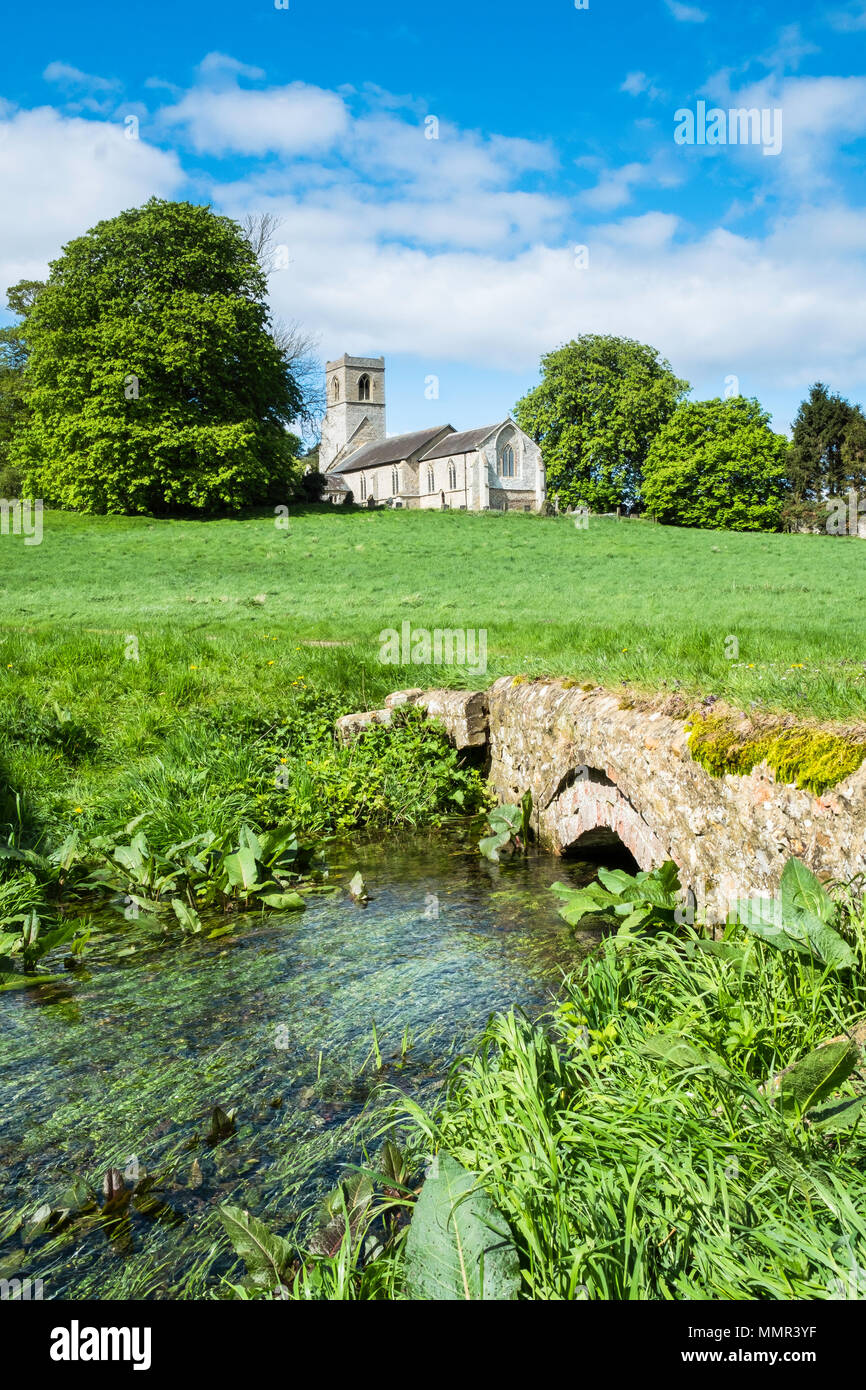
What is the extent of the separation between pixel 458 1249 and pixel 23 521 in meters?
39.8

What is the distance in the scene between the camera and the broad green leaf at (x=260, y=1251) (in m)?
2.41

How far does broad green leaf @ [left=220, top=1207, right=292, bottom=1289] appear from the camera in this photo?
2.41 m

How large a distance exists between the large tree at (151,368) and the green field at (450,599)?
2577mm

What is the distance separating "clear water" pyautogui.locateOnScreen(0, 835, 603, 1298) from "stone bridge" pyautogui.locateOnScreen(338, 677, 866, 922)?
0.69 metres

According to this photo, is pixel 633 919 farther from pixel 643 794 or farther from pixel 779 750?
pixel 779 750

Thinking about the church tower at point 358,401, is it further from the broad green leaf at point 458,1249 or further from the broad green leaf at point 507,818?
the broad green leaf at point 458,1249

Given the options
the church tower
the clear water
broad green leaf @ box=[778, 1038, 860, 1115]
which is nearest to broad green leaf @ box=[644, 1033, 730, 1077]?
broad green leaf @ box=[778, 1038, 860, 1115]

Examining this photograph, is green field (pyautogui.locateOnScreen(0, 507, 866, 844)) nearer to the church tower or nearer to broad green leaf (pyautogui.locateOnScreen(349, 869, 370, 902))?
broad green leaf (pyautogui.locateOnScreen(349, 869, 370, 902))

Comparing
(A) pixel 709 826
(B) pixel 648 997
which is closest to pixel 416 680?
(A) pixel 709 826

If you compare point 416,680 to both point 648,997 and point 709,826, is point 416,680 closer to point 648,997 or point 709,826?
point 709,826

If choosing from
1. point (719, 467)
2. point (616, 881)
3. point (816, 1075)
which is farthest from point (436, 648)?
point (719, 467)
